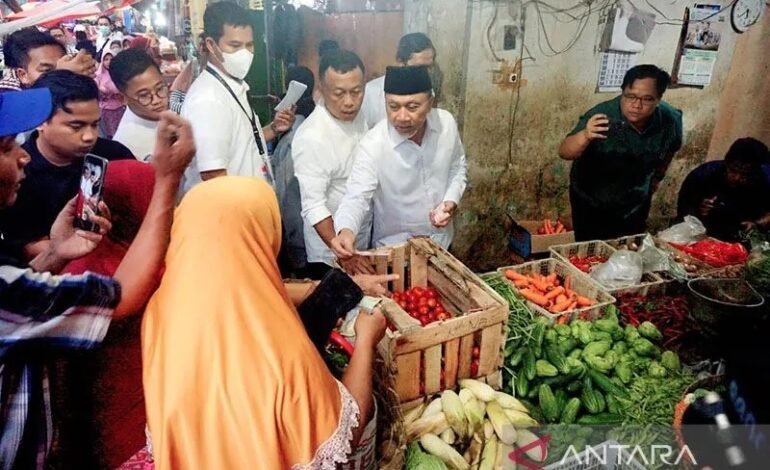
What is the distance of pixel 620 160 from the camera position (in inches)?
168

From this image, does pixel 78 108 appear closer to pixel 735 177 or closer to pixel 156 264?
pixel 156 264

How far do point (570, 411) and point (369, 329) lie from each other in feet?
4.14

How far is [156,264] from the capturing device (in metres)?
1.36

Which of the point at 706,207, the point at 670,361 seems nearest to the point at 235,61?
the point at 670,361

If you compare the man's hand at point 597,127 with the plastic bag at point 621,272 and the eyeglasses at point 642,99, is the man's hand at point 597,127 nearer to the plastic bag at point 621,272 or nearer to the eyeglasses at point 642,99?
the eyeglasses at point 642,99

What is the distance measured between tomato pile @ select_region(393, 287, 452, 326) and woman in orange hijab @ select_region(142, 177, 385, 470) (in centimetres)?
125

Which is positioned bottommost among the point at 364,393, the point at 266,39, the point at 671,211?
the point at 671,211

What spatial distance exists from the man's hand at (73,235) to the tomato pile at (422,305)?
5.24ft

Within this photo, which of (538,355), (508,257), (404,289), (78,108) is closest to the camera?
(78,108)

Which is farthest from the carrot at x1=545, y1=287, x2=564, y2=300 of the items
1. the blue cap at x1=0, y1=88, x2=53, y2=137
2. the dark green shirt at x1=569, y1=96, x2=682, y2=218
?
the blue cap at x1=0, y1=88, x2=53, y2=137

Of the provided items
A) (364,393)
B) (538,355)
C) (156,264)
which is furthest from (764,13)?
(156,264)

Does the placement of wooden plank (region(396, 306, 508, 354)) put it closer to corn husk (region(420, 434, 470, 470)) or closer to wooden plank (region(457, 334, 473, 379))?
wooden plank (region(457, 334, 473, 379))

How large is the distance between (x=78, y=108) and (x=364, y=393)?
1979mm

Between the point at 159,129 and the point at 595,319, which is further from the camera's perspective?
the point at 595,319
